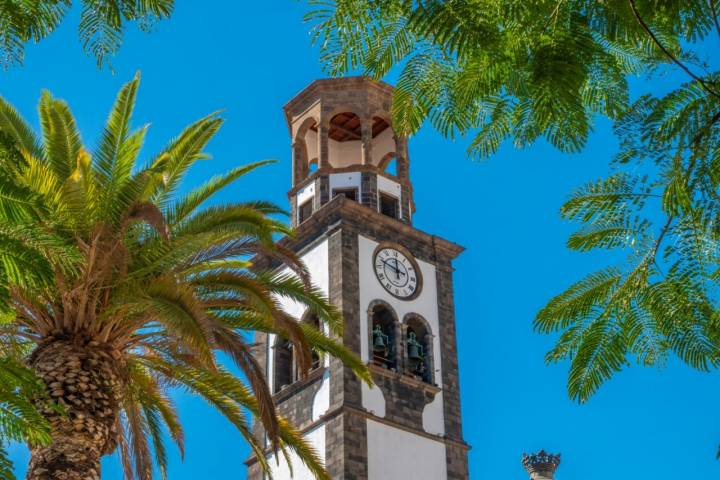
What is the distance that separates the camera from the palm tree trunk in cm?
1470

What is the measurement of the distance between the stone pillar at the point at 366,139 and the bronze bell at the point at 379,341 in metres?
6.59

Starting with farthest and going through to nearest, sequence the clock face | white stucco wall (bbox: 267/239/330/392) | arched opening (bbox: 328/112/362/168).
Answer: arched opening (bbox: 328/112/362/168)
the clock face
white stucco wall (bbox: 267/239/330/392)

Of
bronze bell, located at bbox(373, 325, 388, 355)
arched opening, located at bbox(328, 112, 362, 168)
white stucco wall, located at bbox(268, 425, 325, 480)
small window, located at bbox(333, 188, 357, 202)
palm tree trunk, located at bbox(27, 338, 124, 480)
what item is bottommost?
palm tree trunk, located at bbox(27, 338, 124, 480)

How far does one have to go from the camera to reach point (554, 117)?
432cm

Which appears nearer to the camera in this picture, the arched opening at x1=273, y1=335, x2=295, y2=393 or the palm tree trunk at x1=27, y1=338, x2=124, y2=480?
the palm tree trunk at x1=27, y1=338, x2=124, y2=480

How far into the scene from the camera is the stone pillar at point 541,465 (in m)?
35.1

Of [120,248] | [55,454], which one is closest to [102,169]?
[120,248]

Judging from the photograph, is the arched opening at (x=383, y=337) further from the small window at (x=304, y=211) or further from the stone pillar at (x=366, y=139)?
the stone pillar at (x=366, y=139)

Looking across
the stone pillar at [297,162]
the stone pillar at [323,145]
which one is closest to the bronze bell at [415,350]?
the stone pillar at [323,145]

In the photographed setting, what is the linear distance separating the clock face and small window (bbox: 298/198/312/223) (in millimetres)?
3284

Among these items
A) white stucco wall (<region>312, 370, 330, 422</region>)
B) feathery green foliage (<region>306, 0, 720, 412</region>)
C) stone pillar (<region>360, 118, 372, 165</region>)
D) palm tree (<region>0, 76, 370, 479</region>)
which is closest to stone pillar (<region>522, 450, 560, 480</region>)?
white stucco wall (<region>312, 370, 330, 422</region>)

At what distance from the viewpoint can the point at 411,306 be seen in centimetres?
3759

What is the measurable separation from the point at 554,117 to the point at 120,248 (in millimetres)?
11976

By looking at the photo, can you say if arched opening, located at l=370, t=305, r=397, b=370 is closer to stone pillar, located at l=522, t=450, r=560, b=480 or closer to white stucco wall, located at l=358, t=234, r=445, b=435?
white stucco wall, located at l=358, t=234, r=445, b=435
